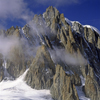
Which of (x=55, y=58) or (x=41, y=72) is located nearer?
(x=41, y=72)

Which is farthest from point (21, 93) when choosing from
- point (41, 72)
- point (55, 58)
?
point (55, 58)

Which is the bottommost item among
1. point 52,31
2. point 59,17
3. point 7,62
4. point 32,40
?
point 7,62

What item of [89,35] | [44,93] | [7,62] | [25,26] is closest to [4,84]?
[7,62]

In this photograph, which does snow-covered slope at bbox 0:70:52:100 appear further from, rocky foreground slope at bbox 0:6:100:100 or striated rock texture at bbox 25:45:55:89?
striated rock texture at bbox 25:45:55:89

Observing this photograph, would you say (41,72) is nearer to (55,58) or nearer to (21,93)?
(21,93)

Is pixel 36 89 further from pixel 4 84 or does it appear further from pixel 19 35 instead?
pixel 19 35

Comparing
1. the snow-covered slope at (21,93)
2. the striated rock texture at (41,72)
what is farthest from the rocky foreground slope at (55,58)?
the snow-covered slope at (21,93)

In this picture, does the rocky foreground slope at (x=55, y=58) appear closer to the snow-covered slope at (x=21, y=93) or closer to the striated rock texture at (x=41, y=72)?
the striated rock texture at (x=41, y=72)
